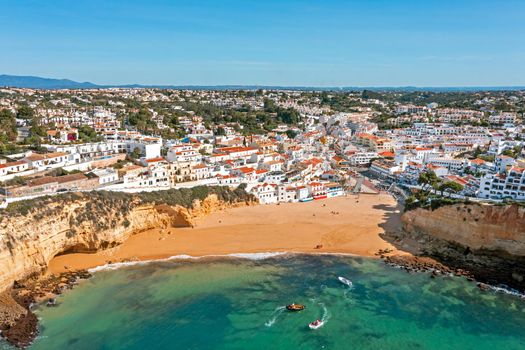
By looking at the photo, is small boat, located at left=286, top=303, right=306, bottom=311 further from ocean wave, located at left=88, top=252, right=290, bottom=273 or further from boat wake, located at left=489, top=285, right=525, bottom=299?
boat wake, located at left=489, top=285, right=525, bottom=299

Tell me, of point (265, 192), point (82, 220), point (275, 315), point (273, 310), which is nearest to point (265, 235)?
point (265, 192)

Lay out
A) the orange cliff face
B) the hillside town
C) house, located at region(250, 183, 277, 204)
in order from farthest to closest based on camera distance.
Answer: house, located at region(250, 183, 277, 204) → the hillside town → the orange cliff face

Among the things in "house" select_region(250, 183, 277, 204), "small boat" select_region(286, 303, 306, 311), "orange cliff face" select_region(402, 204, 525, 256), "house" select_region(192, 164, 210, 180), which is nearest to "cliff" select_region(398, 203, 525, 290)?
"orange cliff face" select_region(402, 204, 525, 256)

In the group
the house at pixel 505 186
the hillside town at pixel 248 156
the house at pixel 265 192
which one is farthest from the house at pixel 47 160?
the house at pixel 505 186

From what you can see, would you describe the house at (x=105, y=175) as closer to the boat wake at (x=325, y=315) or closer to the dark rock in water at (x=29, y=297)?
the dark rock in water at (x=29, y=297)

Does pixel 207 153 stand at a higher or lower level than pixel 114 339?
Answer: higher

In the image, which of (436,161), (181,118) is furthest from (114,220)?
(181,118)

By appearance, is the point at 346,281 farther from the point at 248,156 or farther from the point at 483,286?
the point at 248,156

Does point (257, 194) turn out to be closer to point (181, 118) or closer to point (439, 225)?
point (439, 225)
